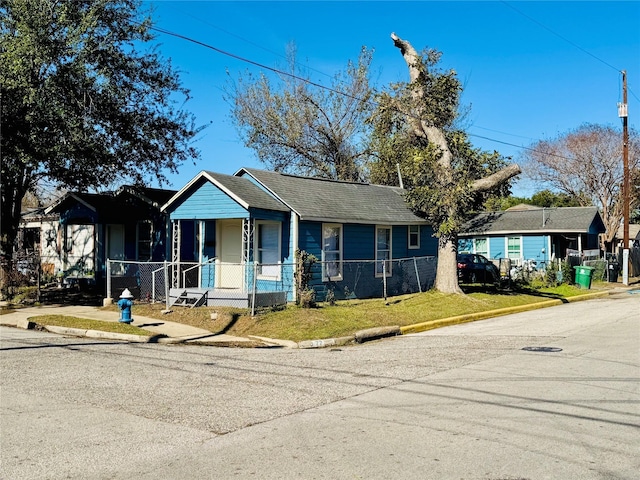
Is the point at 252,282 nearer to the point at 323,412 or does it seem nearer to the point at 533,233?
the point at 323,412

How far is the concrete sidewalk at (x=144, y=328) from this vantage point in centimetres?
1345

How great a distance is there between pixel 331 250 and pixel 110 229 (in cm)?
1009

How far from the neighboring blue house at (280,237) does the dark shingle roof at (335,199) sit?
51mm

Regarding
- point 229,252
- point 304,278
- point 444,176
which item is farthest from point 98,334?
point 444,176

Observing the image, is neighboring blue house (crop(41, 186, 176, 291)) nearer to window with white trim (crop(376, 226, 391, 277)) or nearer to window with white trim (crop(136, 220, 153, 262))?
window with white trim (crop(136, 220, 153, 262))

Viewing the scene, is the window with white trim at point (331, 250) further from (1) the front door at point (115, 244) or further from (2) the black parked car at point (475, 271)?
(2) the black parked car at point (475, 271)

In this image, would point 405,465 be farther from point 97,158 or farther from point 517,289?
point 517,289

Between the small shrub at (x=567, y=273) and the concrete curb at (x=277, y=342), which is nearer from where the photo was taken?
the concrete curb at (x=277, y=342)

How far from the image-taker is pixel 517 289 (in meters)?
25.3

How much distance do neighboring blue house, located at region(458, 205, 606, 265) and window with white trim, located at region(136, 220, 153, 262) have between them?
16733 mm

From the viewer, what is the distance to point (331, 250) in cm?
1969

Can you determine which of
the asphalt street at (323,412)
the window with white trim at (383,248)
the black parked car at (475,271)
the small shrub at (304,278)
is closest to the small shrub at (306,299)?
the small shrub at (304,278)

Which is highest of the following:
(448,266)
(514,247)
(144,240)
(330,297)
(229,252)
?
(144,240)

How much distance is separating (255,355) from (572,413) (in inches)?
249
